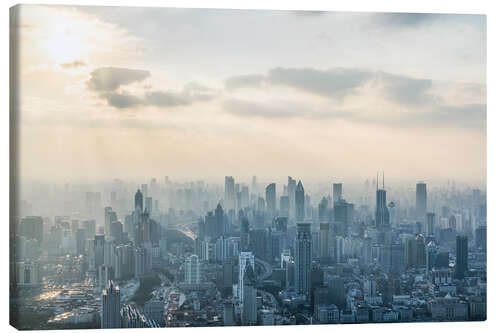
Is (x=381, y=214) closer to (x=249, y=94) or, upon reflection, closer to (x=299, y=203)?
(x=299, y=203)

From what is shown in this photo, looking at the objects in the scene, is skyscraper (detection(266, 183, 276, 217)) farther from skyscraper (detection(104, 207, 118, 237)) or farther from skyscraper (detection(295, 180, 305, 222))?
skyscraper (detection(104, 207, 118, 237))

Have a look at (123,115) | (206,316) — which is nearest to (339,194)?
(206,316)

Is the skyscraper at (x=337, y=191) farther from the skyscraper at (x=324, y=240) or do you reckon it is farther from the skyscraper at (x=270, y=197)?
the skyscraper at (x=270, y=197)

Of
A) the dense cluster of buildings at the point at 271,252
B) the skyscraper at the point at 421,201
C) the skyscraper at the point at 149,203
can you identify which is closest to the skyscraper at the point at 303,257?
the dense cluster of buildings at the point at 271,252

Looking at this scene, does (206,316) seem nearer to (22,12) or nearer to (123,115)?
(123,115)

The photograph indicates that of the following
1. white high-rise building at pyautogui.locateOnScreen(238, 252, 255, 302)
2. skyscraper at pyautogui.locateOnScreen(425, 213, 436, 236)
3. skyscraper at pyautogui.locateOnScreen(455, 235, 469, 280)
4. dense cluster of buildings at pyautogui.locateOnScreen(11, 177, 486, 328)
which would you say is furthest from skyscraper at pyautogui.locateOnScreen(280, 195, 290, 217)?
skyscraper at pyautogui.locateOnScreen(455, 235, 469, 280)
